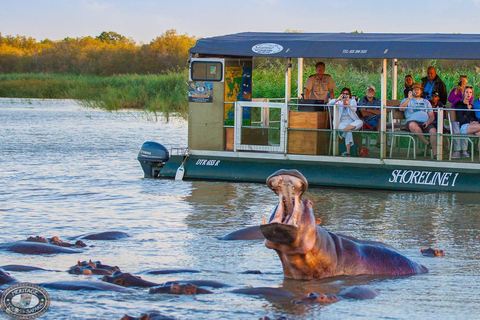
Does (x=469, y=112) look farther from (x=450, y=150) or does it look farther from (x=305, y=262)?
(x=305, y=262)

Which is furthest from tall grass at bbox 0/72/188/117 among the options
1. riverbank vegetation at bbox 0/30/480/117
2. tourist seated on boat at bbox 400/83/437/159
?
tourist seated on boat at bbox 400/83/437/159

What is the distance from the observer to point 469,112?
14602 millimetres

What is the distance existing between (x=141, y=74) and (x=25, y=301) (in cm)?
5759

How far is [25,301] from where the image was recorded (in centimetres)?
765

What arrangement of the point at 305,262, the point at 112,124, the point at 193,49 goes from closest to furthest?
the point at 305,262, the point at 193,49, the point at 112,124

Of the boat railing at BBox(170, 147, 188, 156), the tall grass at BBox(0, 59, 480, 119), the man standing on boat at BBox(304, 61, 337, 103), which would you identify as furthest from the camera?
the tall grass at BBox(0, 59, 480, 119)

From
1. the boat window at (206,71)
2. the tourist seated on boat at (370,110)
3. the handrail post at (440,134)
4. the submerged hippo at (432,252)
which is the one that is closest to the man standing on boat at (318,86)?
the tourist seated on boat at (370,110)

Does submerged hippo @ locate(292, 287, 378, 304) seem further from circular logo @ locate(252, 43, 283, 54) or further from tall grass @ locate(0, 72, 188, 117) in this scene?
tall grass @ locate(0, 72, 188, 117)

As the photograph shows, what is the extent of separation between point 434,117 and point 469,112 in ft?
1.97

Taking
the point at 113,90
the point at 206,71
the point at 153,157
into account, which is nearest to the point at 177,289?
the point at 206,71

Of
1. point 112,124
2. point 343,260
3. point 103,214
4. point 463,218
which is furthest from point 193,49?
point 112,124

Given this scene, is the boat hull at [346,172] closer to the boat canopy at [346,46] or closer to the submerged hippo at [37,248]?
the boat canopy at [346,46]

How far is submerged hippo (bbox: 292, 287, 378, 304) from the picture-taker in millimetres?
7535

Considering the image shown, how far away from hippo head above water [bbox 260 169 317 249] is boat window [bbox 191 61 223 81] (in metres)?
9.14
